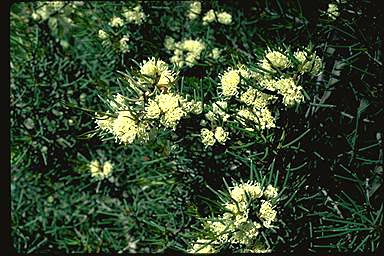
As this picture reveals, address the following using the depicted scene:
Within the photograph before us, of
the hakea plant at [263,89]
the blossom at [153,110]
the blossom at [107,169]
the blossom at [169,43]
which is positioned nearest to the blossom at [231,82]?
the hakea plant at [263,89]

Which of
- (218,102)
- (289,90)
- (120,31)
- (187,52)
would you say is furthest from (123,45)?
(289,90)

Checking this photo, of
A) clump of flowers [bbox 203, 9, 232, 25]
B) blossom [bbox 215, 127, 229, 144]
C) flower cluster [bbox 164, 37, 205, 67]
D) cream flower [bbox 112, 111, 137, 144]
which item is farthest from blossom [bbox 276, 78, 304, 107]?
clump of flowers [bbox 203, 9, 232, 25]

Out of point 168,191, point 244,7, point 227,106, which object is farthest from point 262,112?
point 244,7

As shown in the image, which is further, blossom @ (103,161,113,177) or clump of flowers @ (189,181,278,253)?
blossom @ (103,161,113,177)

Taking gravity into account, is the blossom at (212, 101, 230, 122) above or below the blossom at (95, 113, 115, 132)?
above

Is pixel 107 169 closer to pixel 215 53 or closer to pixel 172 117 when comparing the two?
pixel 215 53

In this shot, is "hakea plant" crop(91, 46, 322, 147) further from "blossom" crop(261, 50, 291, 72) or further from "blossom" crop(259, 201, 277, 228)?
"blossom" crop(259, 201, 277, 228)
